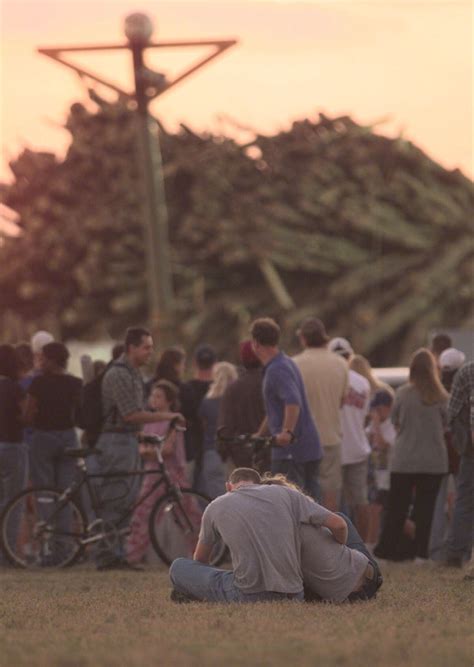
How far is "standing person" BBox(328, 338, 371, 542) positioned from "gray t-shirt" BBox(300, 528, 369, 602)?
16.5 ft

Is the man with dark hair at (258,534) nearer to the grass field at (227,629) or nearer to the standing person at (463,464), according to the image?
the grass field at (227,629)

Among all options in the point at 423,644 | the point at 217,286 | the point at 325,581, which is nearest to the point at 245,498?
the point at 325,581

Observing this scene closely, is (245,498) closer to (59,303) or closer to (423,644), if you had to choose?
(423,644)

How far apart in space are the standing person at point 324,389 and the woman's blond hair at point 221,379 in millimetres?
1280

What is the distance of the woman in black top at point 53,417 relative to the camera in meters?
17.2

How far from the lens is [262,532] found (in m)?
12.3

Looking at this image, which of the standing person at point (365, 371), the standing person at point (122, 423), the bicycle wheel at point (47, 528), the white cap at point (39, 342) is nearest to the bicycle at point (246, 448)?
the standing person at point (122, 423)

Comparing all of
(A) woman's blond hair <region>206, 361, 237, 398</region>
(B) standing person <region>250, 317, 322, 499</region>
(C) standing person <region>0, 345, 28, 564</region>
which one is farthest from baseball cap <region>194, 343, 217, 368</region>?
(B) standing person <region>250, 317, 322, 499</region>

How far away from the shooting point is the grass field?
9.75 m

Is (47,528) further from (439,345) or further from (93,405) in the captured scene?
(439,345)

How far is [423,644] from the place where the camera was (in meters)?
10.3

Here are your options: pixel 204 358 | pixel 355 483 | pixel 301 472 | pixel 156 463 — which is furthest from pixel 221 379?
pixel 301 472

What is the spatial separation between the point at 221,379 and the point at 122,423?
75.2 inches

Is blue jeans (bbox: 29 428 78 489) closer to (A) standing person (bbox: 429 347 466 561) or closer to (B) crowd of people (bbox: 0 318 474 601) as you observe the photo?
(B) crowd of people (bbox: 0 318 474 601)
